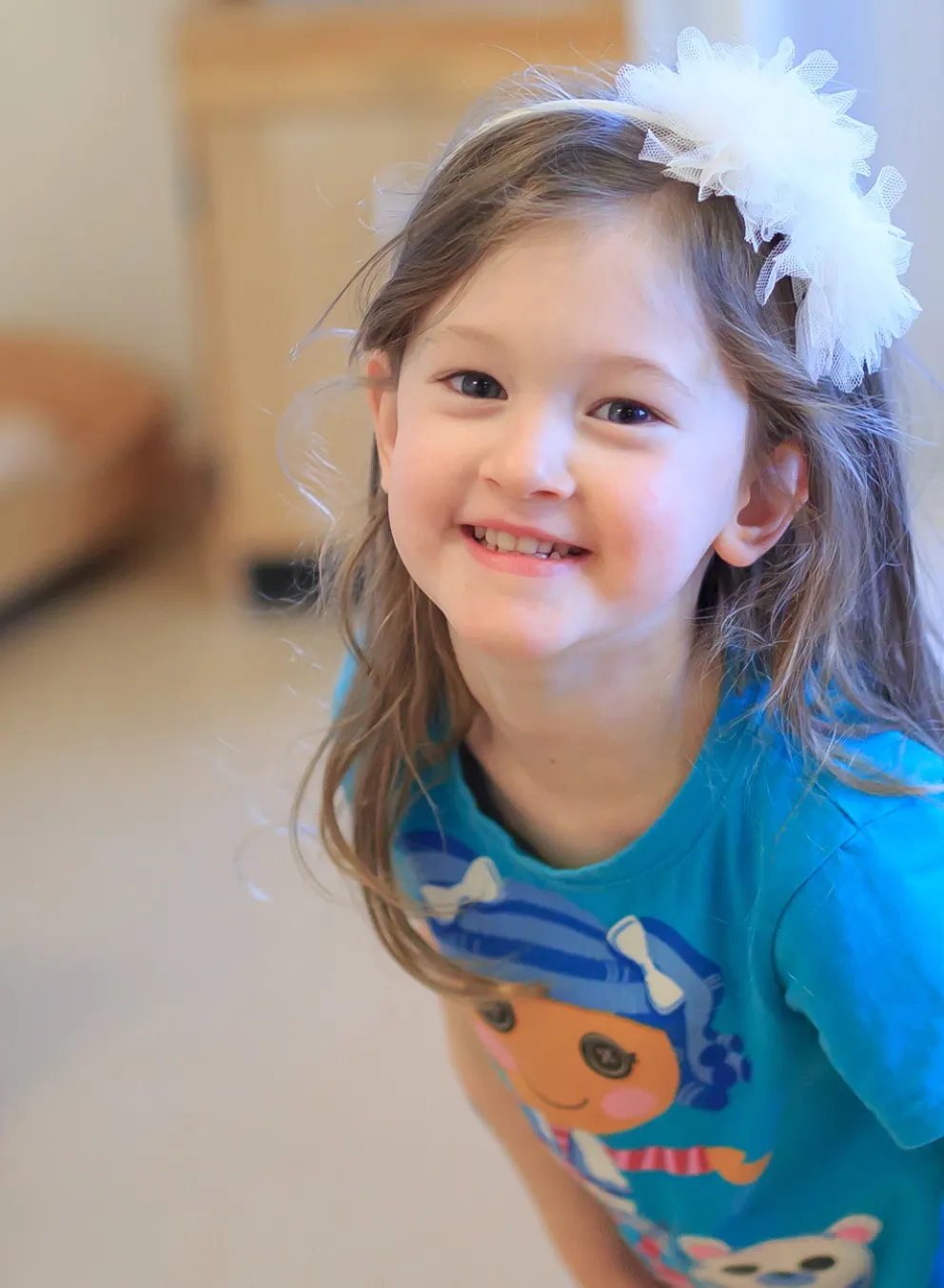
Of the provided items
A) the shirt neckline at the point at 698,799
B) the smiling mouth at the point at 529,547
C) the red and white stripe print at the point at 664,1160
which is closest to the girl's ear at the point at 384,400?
the smiling mouth at the point at 529,547

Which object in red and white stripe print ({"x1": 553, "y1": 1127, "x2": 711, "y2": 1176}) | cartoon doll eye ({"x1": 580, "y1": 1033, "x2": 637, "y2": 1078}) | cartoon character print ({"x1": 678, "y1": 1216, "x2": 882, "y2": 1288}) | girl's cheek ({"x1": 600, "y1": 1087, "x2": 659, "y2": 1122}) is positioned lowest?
cartoon character print ({"x1": 678, "y1": 1216, "x2": 882, "y2": 1288})

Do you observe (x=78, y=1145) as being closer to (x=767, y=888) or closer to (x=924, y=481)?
(x=767, y=888)

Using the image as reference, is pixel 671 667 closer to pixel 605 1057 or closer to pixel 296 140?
pixel 605 1057

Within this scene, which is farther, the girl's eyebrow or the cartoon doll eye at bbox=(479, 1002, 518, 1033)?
the cartoon doll eye at bbox=(479, 1002, 518, 1033)

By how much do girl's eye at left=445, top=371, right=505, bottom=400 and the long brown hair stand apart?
0.16ft

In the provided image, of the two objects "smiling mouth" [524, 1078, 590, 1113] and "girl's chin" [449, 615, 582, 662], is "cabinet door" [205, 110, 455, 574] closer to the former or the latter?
"smiling mouth" [524, 1078, 590, 1113]

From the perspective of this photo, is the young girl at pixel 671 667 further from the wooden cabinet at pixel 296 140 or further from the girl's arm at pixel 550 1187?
the wooden cabinet at pixel 296 140

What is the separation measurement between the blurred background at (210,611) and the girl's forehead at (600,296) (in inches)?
8.3

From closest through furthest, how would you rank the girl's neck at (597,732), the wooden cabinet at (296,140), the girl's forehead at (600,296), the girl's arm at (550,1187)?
the girl's forehead at (600,296), the girl's neck at (597,732), the girl's arm at (550,1187), the wooden cabinet at (296,140)

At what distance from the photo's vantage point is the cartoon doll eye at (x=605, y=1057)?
772 mm

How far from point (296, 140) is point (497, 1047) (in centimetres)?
163

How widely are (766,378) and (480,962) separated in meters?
0.40

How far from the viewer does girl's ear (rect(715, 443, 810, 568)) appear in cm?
67

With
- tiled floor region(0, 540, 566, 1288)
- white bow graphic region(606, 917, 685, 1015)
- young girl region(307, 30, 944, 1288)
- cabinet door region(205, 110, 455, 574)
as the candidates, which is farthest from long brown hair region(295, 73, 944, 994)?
cabinet door region(205, 110, 455, 574)
